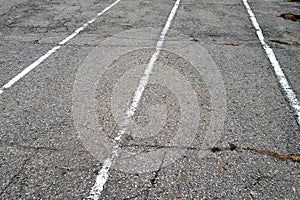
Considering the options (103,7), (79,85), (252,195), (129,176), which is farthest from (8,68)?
(103,7)

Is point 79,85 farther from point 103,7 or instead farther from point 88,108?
point 103,7

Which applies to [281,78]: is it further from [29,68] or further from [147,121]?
[29,68]

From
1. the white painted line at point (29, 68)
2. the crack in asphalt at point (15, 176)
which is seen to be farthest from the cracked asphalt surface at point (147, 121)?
the white painted line at point (29, 68)

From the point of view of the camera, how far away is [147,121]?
417 cm

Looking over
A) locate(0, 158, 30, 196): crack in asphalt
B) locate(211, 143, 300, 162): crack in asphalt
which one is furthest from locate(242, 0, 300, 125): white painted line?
locate(0, 158, 30, 196): crack in asphalt

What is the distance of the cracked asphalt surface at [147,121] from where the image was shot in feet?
10.2

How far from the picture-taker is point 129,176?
10.6 feet

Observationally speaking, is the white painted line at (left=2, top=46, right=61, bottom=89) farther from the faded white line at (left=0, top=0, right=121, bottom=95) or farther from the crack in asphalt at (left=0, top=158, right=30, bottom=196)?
the crack in asphalt at (left=0, top=158, right=30, bottom=196)

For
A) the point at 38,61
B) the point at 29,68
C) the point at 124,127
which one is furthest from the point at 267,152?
the point at 38,61

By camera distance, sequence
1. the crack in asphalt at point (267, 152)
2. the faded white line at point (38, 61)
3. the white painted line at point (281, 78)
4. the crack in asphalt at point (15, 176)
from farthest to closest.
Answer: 1. the faded white line at point (38, 61)
2. the white painted line at point (281, 78)
3. the crack in asphalt at point (267, 152)
4. the crack in asphalt at point (15, 176)

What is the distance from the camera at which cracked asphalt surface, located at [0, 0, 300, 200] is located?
312 cm

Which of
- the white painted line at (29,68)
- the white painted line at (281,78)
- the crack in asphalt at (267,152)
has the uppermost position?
the white painted line at (29,68)

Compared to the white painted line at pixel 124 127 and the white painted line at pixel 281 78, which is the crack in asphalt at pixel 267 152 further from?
the white painted line at pixel 124 127

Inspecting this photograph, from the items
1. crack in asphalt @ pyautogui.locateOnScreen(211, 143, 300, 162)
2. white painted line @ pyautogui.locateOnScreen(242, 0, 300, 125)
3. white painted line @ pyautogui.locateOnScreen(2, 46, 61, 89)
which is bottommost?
crack in asphalt @ pyautogui.locateOnScreen(211, 143, 300, 162)
